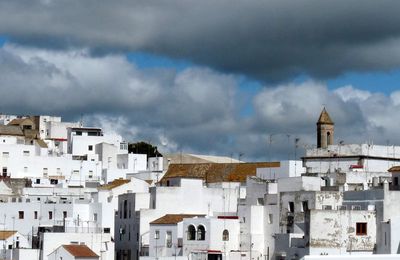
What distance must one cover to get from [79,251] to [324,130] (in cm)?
4168

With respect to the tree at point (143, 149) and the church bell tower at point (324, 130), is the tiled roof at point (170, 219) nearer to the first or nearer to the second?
the church bell tower at point (324, 130)

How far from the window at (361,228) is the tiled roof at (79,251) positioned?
17.7 m

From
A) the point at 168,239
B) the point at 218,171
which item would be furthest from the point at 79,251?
the point at 218,171

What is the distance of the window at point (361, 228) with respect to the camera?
220 feet

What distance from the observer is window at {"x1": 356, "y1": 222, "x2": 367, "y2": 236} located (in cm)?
6706

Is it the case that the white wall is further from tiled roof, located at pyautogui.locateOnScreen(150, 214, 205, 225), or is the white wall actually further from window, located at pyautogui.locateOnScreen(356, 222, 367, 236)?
window, located at pyautogui.locateOnScreen(356, 222, 367, 236)

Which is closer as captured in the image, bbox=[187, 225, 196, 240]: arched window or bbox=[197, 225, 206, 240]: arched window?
bbox=[197, 225, 206, 240]: arched window

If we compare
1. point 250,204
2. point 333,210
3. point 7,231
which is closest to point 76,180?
point 7,231

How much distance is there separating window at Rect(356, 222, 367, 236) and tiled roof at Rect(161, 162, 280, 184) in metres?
26.7

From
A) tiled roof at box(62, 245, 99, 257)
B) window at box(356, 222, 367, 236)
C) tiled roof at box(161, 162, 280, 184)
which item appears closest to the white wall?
tiled roof at box(161, 162, 280, 184)

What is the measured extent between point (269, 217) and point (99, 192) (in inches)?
739

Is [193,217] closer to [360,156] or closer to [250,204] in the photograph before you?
[250,204]

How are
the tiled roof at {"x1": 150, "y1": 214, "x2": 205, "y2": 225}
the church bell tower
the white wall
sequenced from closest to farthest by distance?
the tiled roof at {"x1": 150, "y1": 214, "x2": 205, "y2": 225}
the white wall
the church bell tower

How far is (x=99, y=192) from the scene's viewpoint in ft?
289
